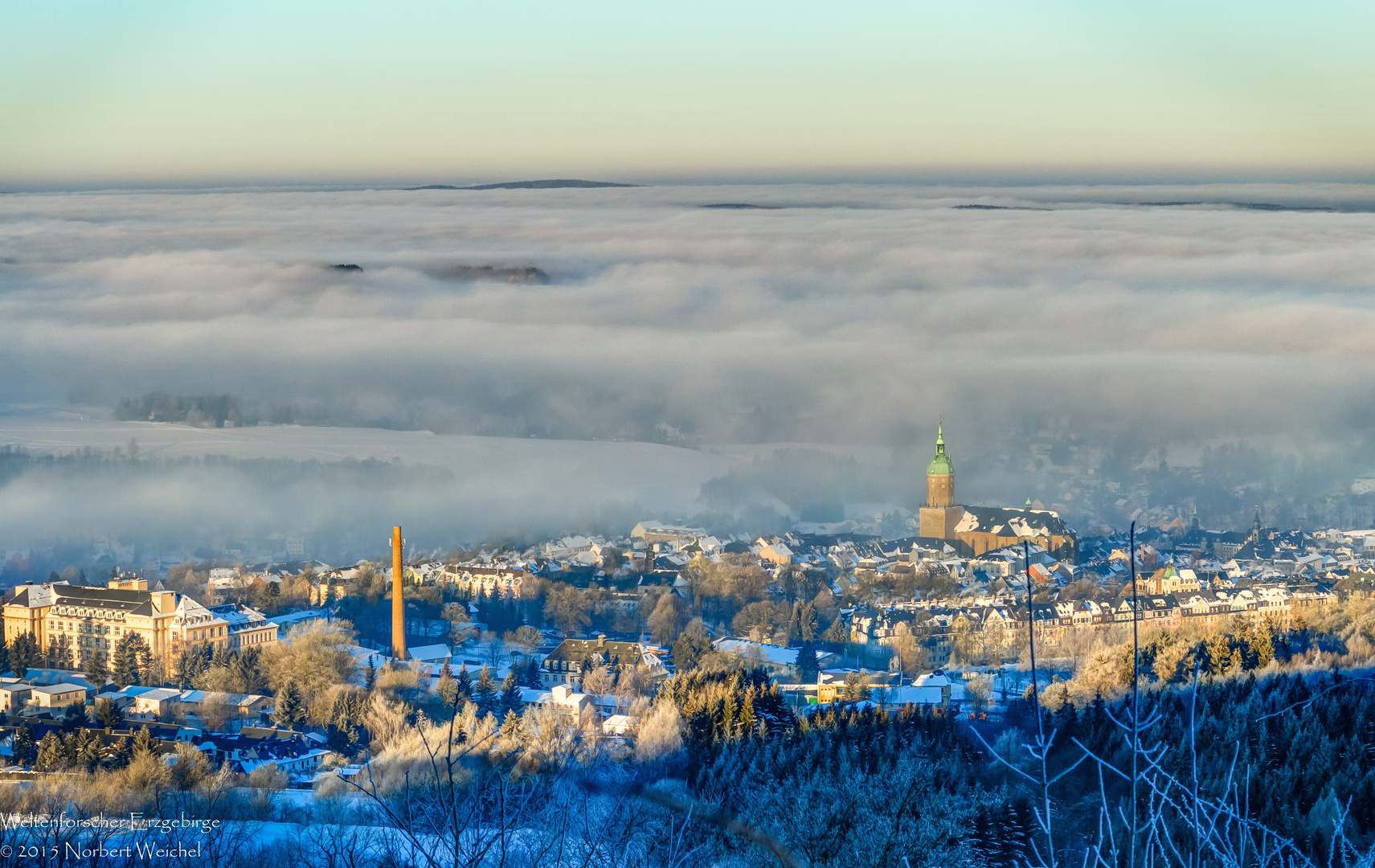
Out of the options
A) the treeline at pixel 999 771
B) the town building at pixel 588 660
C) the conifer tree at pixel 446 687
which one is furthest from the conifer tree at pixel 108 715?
the treeline at pixel 999 771

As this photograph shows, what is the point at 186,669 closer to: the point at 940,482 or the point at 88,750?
the point at 88,750

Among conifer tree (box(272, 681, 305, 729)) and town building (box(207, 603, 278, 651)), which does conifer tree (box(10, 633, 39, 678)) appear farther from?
conifer tree (box(272, 681, 305, 729))

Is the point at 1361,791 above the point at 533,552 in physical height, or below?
above

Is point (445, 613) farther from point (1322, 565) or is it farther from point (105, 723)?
point (1322, 565)

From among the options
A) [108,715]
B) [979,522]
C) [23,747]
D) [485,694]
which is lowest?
[979,522]

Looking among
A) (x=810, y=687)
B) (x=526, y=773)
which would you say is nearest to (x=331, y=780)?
(x=526, y=773)

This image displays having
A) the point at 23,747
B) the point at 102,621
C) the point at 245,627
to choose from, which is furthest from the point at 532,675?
the point at 102,621
